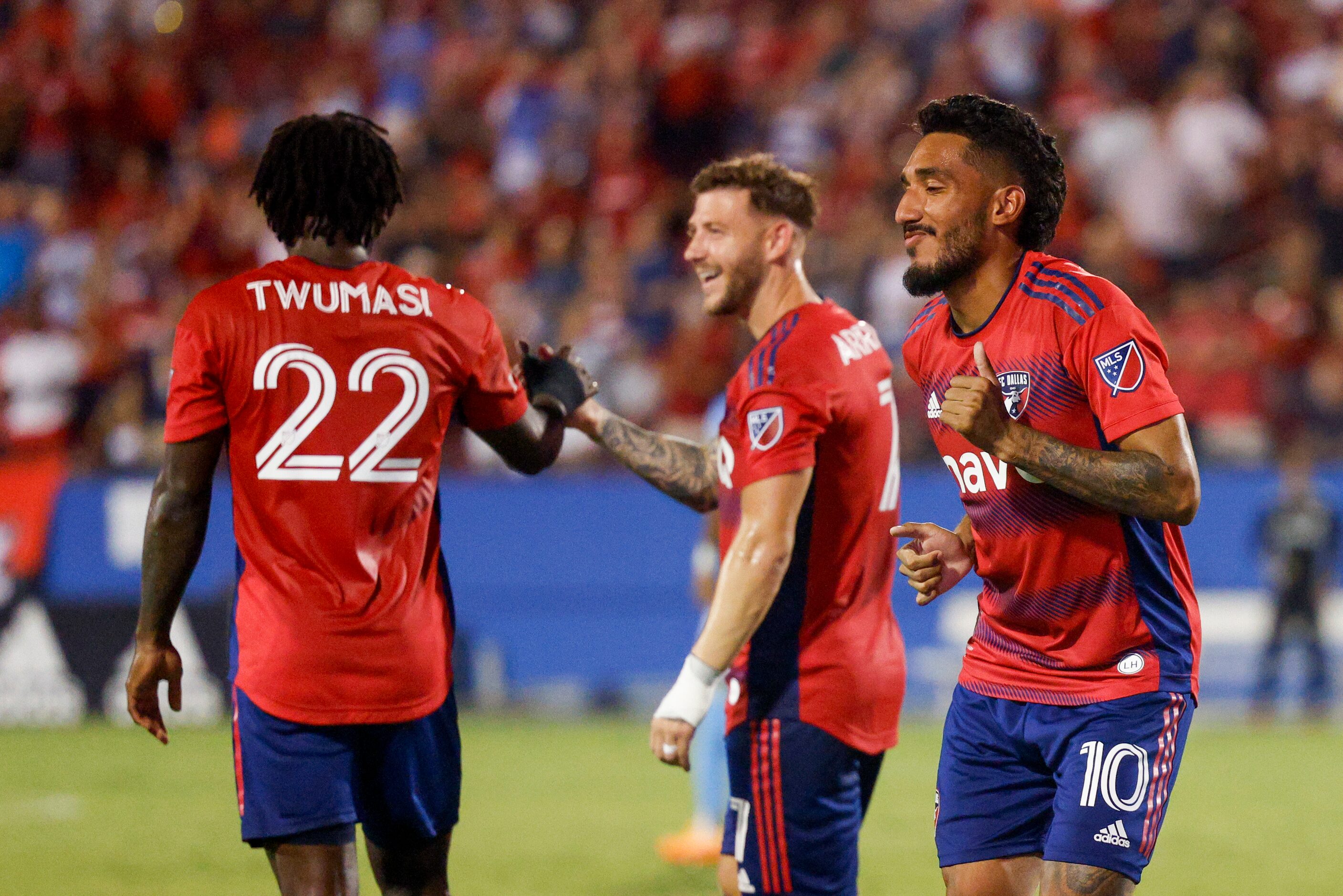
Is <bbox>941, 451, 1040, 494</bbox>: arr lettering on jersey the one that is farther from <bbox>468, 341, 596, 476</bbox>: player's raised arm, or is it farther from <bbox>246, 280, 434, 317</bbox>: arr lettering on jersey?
<bbox>246, 280, 434, 317</bbox>: arr lettering on jersey

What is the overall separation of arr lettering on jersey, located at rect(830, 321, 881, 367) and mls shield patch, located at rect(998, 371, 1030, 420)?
0.64 meters

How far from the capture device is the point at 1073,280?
3.91m

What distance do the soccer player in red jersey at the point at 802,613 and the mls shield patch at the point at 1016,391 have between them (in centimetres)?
58

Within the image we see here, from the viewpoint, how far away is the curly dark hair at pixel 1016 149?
4102 millimetres

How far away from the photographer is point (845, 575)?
4.41 m

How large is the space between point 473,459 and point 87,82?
7.20m

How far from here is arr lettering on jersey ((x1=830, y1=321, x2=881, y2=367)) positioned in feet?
14.9

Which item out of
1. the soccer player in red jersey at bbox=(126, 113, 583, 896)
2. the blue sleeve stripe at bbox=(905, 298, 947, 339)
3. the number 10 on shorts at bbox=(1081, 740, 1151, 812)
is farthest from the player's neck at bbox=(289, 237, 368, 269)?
the number 10 on shorts at bbox=(1081, 740, 1151, 812)

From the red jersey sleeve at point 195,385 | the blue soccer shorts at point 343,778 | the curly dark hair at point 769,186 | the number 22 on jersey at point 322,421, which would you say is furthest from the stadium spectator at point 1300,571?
the red jersey sleeve at point 195,385

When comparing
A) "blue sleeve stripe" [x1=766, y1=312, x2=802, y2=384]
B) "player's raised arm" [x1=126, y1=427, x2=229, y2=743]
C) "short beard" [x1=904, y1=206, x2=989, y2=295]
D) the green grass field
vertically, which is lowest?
the green grass field

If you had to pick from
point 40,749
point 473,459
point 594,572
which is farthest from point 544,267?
point 40,749

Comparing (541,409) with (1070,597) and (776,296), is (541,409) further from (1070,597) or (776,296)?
(1070,597)

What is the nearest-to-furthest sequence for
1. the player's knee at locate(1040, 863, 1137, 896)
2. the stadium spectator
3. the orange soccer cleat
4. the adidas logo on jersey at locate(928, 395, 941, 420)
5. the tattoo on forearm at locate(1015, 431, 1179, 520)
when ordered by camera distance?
1. the tattoo on forearm at locate(1015, 431, 1179, 520)
2. the player's knee at locate(1040, 863, 1137, 896)
3. the adidas logo on jersey at locate(928, 395, 941, 420)
4. the orange soccer cleat
5. the stadium spectator

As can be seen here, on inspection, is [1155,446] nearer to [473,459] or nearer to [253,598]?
[253,598]
